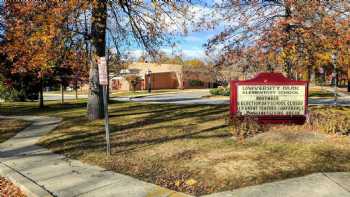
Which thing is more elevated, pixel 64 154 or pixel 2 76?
pixel 2 76

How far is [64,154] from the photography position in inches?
383

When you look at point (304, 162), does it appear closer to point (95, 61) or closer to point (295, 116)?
point (295, 116)

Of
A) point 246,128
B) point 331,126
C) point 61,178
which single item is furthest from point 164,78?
point 61,178

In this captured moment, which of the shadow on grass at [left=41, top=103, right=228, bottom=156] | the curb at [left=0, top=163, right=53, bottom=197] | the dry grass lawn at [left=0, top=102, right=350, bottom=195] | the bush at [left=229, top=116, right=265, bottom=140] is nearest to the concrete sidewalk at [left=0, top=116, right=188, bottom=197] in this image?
the curb at [left=0, top=163, right=53, bottom=197]

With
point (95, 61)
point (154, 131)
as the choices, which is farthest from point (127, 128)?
point (95, 61)

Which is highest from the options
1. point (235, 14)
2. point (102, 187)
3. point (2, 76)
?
point (235, 14)

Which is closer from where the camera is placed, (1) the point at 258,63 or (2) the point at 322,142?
(2) the point at 322,142

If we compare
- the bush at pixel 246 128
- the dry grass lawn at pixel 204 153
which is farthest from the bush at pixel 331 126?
the bush at pixel 246 128

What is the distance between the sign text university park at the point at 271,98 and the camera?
1177 centimetres

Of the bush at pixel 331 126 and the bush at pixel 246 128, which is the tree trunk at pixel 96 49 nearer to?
the bush at pixel 246 128

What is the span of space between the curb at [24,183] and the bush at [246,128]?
4901 mm

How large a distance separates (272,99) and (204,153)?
3.82 metres

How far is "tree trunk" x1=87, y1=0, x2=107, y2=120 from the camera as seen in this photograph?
46.5 feet

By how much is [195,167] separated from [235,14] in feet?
24.4
